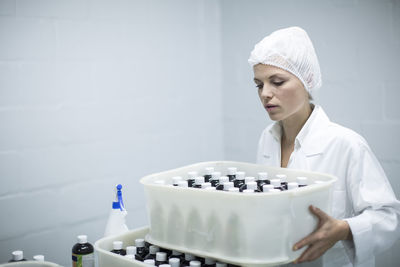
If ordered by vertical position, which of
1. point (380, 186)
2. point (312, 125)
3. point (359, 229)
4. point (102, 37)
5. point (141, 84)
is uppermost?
point (102, 37)

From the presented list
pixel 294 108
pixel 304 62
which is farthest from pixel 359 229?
pixel 304 62

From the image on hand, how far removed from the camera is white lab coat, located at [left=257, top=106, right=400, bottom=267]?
148 centimetres

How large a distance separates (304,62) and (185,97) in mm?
968

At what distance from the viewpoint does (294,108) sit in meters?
1.71

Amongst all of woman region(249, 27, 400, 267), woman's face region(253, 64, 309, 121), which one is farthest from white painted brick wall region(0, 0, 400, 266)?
woman's face region(253, 64, 309, 121)

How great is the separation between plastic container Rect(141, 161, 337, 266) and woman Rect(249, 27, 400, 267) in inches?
9.0

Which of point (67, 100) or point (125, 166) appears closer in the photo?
point (67, 100)

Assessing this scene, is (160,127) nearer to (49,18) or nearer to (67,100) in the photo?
(67,100)

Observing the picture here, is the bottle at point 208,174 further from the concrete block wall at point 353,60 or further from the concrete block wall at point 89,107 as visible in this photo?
the concrete block wall at point 353,60

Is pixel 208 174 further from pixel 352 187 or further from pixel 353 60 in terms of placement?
pixel 353 60

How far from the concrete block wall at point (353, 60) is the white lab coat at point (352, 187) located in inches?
20.2

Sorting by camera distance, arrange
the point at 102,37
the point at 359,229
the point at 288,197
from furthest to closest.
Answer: the point at 102,37 < the point at 359,229 < the point at 288,197

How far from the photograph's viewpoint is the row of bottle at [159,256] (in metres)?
1.31

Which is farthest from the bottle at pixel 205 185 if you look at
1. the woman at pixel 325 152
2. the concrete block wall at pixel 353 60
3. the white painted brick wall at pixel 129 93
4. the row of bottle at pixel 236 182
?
the concrete block wall at pixel 353 60
